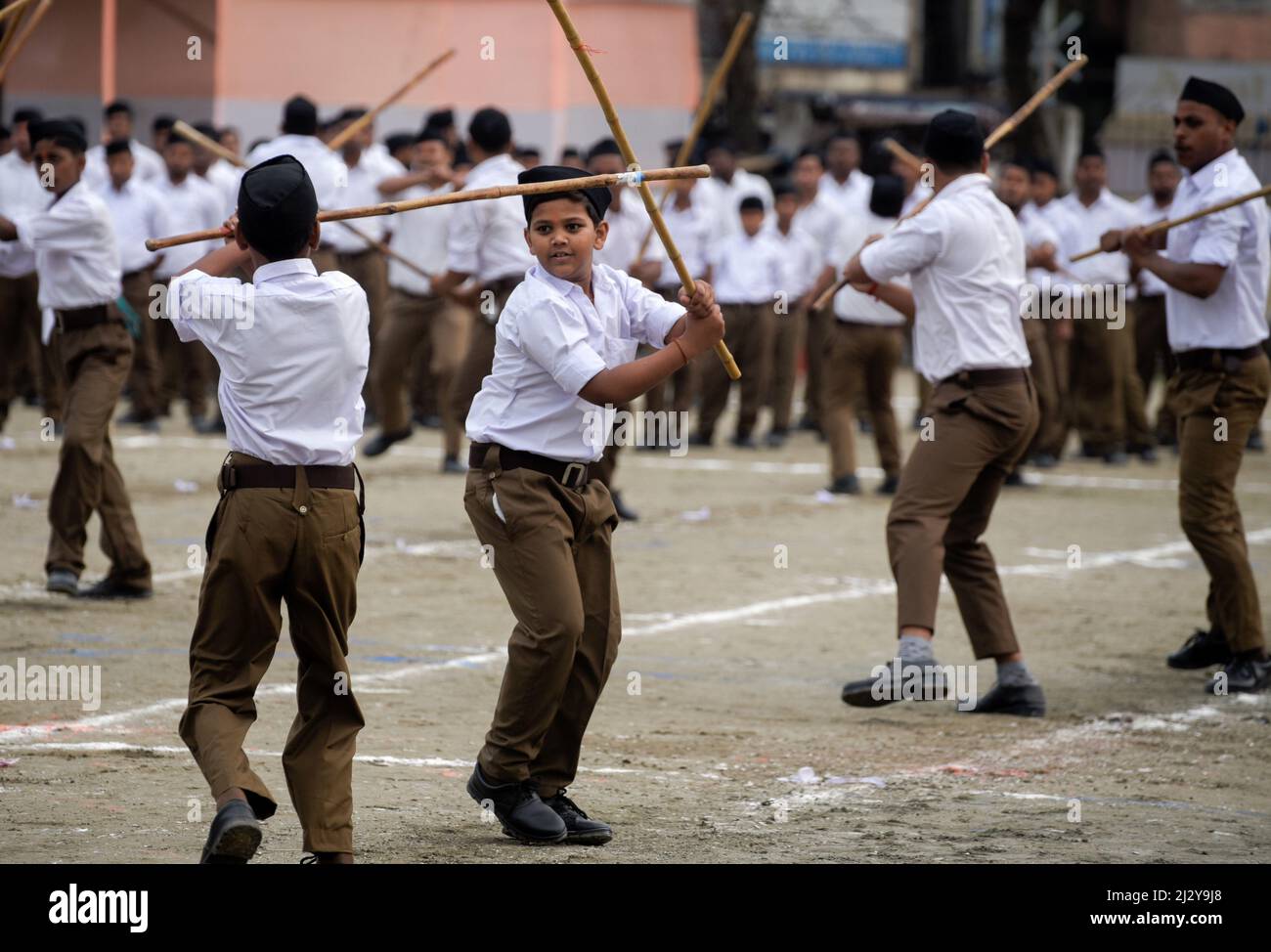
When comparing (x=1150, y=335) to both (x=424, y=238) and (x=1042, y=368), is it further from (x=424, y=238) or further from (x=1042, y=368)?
(x=424, y=238)

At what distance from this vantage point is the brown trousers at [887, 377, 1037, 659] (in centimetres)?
778

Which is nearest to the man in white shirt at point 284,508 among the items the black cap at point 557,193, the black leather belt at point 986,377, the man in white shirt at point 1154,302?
the black cap at point 557,193

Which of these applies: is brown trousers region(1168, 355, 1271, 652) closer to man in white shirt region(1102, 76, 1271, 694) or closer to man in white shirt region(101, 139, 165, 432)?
man in white shirt region(1102, 76, 1271, 694)

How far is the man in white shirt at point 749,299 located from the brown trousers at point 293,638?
12.2m

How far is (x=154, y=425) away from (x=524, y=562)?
1151 cm

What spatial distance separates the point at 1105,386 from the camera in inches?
655

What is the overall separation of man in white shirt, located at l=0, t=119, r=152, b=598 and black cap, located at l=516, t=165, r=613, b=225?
3.88 metres

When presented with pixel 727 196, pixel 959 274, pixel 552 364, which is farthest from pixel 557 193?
pixel 727 196

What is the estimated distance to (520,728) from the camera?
5855 millimetres

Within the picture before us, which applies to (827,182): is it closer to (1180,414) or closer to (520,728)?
(1180,414)

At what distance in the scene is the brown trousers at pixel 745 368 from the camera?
17.2 metres

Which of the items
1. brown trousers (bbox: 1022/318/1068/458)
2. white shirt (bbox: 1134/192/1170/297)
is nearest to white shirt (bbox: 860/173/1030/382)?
brown trousers (bbox: 1022/318/1068/458)

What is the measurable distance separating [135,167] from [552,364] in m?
13.0

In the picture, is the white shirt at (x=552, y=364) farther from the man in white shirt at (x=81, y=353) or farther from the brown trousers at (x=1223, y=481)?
the man in white shirt at (x=81, y=353)
